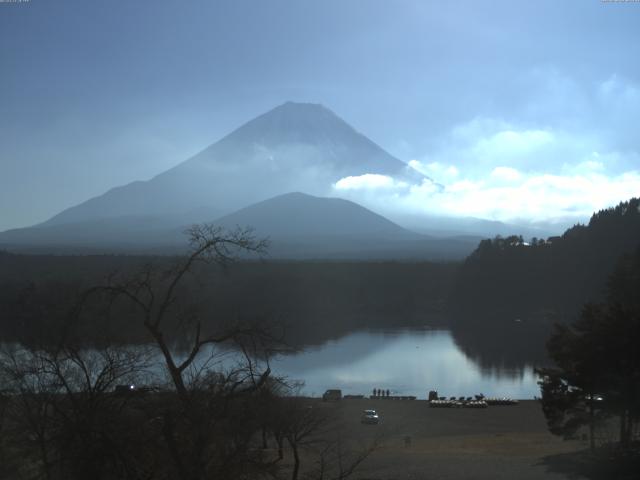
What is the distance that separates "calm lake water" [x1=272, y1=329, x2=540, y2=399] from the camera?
67.4 ft

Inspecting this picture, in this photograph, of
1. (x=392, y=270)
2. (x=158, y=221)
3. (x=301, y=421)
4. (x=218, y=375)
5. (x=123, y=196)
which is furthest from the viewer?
(x=123, y=196)

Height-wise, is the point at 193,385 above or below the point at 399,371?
above

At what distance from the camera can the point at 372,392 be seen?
19812 millimetres

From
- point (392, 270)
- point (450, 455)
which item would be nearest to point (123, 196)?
point (392, 270)

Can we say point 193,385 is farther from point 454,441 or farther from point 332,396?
point 332,396

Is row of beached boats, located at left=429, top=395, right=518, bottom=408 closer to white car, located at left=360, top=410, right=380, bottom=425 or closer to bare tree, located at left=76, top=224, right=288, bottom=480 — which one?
white car, located at left=360, top=410, right=380, bottom=425

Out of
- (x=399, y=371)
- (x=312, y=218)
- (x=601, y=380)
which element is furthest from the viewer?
(x=312, y=218)

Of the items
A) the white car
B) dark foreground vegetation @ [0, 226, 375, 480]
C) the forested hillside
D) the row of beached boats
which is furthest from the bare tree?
the forested hillside

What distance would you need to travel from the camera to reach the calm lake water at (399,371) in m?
20.5

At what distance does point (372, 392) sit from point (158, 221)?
93468 mm

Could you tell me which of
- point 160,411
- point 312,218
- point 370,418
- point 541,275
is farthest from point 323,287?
point 312,218

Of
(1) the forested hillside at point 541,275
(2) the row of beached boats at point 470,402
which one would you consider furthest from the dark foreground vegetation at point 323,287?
(2) the row of beached boats at point 470,402

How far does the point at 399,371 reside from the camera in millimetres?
23609

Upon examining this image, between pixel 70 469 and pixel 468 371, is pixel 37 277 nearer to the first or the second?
pixel 468 371
